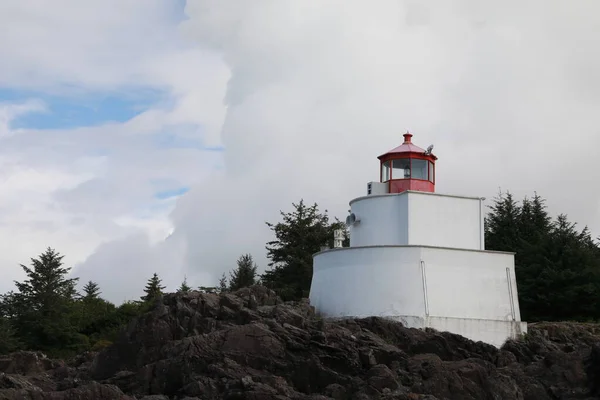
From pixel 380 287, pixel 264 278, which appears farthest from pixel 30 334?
pixel 380 287

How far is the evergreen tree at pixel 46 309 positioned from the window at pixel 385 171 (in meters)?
14.4

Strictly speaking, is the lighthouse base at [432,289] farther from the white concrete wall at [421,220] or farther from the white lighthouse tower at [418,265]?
the white concrete wall at [421,220]

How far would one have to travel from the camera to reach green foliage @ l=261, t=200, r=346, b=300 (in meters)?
38.2

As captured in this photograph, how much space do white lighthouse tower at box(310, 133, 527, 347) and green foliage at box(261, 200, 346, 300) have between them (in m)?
10.4

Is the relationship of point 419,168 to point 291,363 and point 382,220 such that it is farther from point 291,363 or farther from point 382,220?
point 291,363

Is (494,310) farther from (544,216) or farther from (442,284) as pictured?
(544,216)

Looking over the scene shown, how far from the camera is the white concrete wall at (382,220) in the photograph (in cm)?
2658

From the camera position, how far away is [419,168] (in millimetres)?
27562

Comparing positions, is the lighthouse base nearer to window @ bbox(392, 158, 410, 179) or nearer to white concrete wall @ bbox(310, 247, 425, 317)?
white concrete wall @ bbox(310, 247, 425, 317)

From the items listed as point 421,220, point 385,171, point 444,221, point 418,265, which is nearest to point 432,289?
point 418,265

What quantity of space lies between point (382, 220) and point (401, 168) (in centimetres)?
178

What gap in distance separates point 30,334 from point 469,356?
1903 cm

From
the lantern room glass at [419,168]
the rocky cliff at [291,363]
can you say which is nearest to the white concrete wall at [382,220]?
the lantern room glass at [419,168]

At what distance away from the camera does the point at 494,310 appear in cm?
Result: 2595
